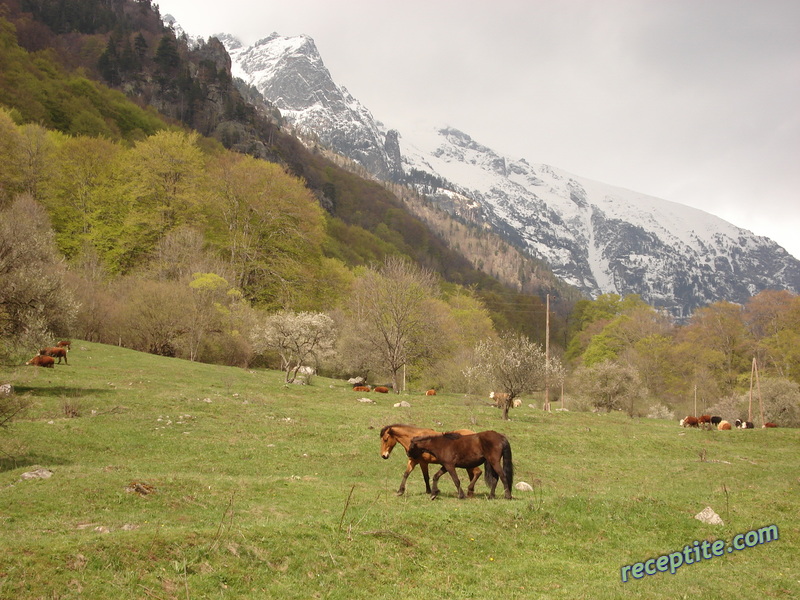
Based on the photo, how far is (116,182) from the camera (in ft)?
234

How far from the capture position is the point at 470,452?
16266 millimetres

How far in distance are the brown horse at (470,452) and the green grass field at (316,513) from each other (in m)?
1.04

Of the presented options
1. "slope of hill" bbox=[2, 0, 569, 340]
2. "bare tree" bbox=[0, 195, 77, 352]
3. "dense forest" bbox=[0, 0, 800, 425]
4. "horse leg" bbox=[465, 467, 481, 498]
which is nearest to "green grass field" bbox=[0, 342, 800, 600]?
"horse leg" bbox=[465, 467, 481, 498]

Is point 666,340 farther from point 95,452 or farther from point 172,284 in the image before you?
point 95,452

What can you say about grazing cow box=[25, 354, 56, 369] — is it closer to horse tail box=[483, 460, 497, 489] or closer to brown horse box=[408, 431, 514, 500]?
brown horse box=[408, 431, 514, 500]

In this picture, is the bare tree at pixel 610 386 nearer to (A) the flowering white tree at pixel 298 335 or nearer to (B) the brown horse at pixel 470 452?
(A) the flowering white tree at pixel 298 335

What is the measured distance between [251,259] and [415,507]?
60.0 m

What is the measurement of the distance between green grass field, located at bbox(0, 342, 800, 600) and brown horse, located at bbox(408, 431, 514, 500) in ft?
3.40

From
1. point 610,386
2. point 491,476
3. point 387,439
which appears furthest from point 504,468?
point 610,386

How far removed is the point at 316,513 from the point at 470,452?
15.5ft

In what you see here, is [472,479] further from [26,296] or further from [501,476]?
[26,296]

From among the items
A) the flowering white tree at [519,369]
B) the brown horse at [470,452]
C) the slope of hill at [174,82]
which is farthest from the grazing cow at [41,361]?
the slope of hill at [174,82]

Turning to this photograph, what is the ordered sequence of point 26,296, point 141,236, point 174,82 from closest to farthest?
point 26,296
point 141,236
point 174,82

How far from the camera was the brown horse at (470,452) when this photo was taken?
53.2 ft
